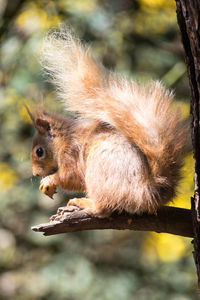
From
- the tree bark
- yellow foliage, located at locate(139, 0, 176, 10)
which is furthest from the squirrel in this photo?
yellow foliage, located at locate(139, 0, 176, 10)

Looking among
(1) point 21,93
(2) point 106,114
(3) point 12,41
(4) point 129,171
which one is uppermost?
(3) point 12,41

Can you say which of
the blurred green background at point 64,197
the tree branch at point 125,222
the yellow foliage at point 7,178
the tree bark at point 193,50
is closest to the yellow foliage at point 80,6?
the blurred green background at point 64,197

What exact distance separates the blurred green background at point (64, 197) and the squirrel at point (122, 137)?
108 centimetres

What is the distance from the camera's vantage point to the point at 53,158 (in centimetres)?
194

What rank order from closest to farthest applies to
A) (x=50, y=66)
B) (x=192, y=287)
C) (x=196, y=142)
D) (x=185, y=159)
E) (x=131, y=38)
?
(x=196, y=142) → (x=185, y=159) → (x=50, y=66) → (x=192, y=287) → (x=131, y=38)

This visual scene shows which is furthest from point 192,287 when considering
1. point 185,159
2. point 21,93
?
point 21,93

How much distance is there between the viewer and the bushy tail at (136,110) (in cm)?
158

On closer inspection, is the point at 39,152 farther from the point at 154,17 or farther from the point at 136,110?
the point at 154,17

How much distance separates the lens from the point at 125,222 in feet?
5.17

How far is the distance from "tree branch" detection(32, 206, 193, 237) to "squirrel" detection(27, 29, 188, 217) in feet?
0.08

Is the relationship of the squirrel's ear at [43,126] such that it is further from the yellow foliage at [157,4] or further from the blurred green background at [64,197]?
the yellow foliage at [157,4]

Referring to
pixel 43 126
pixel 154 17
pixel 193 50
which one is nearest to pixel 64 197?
pixel 43 126

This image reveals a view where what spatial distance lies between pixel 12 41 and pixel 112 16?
69 cm

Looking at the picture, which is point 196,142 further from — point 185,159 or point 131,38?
point 131,38
